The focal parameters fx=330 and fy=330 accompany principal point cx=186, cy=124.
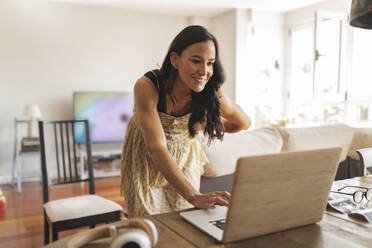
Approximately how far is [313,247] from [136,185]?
0.89 m

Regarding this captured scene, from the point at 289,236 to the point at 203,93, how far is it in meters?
0.78

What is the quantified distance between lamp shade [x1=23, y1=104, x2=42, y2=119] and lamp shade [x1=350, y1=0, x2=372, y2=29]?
406 centimetres

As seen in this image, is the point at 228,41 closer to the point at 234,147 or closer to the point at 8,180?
the point at 234,147

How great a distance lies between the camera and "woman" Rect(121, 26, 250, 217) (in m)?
1.23

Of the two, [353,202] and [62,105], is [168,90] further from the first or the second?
[62,105]

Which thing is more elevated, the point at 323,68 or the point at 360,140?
the point at 323,68

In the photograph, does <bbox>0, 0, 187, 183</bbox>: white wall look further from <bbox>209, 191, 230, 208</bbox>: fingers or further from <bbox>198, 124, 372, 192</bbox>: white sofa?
<bbox>209, 191, 230, 208</bbox>: fingers

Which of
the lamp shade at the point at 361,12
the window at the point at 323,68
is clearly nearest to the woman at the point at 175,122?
the lamp shade at the point at 361,12

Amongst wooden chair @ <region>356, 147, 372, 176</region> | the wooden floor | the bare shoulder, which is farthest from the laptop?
the wooden floor

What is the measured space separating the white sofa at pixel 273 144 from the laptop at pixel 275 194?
3.27 feet

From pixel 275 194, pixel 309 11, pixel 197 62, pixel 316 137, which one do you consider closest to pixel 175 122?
pixel 197 62

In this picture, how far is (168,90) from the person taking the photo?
4.45 ft

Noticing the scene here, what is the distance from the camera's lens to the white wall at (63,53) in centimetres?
448

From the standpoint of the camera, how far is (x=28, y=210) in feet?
10.9
